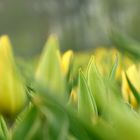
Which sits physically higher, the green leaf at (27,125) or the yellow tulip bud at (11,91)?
the green leaf at (27,125)

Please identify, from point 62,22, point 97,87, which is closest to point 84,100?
point 97,87

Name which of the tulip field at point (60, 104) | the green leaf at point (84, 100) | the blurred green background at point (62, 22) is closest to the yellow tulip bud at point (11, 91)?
the tulip field at point (60, 104)

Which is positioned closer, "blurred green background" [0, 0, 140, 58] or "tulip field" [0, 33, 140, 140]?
"tulip field" [0, 33, 140, 140]

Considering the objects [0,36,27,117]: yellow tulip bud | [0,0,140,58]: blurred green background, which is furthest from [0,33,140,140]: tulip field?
[0,0,140,58]: blurred green background

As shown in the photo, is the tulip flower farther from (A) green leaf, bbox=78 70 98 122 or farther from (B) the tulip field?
(A) green leaf, bbox=78 70 98 122

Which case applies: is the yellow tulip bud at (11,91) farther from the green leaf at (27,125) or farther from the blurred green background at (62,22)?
the blurred green background at (62,22)

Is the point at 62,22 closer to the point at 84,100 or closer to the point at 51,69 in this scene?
Answer: the point at 51,69

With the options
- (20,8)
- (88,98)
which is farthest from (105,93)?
(20,8)

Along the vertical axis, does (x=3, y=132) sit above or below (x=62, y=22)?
above
